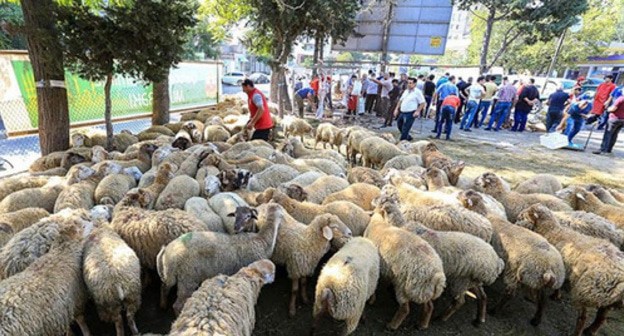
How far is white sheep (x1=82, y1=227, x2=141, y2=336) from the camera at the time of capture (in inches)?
114

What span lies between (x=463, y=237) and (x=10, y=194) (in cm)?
602

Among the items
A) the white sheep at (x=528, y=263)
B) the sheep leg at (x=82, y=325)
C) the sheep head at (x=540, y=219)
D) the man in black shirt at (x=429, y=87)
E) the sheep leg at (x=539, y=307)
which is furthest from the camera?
the man in black shirt at (x=429, y=87)

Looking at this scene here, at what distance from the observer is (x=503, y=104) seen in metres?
14.6

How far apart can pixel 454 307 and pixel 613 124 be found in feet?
38.7

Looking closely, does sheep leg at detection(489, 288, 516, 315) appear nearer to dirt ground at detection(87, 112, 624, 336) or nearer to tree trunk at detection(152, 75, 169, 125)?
dirt ground at detection(87, 112, 624, 336)

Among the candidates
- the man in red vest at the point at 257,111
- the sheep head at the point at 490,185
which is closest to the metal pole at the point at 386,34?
the man in red vest at the point at 257,111

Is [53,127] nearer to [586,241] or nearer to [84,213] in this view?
[84,213]

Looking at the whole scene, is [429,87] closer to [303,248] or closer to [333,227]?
[333,227]

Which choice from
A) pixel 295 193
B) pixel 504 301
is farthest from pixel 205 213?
pixel 504 301

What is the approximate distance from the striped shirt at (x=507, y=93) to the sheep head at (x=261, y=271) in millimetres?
14482

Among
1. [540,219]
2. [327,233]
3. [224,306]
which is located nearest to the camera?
[224,306]

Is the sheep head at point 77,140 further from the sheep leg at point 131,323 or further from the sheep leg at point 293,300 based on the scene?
the sheep leg at point 293,300

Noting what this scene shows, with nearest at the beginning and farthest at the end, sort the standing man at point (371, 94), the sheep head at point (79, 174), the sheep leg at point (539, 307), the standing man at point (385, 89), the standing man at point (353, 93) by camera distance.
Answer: the sheep leg at point (539, 307) < the sheep head at point (79, 174) < the standing man at point (385, 89) < the standing man at point (353, 93) < the standing man at point (371, 94)

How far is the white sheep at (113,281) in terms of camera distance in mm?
2902
